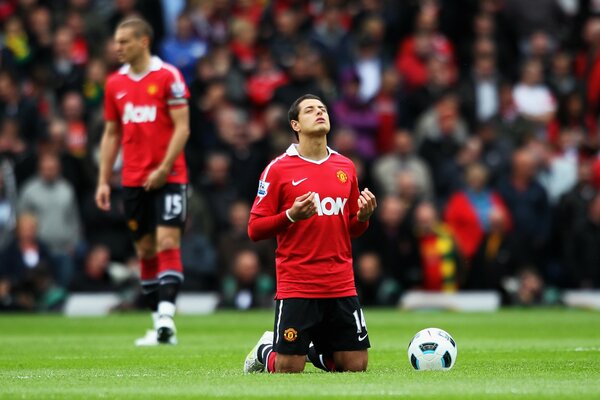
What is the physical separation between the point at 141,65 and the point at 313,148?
387 cm

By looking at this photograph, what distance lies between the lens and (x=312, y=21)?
24.3 meters

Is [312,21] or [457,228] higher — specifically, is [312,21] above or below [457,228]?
above

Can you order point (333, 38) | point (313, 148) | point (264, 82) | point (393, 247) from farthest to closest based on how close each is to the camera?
point (333, 38) < point (264, 82) < point (393, 247) < point (313, 148)

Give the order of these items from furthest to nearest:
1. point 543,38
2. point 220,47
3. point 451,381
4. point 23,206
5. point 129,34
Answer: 1. point 543,38
2. point 220,47
3. point 23,206
4. point 129,34
5. point 451,381

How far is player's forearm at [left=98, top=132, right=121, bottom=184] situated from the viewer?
13859 millimetres

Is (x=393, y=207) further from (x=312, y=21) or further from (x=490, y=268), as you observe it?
(x=312, y=21)

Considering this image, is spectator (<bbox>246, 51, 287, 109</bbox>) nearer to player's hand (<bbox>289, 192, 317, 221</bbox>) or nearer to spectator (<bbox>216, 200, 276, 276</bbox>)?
spectator (<bbox>216, 200, 276, 276</bbox>)

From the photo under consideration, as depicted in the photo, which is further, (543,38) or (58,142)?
(543,38)

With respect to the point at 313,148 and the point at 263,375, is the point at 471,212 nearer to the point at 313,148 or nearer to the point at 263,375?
the point at 313,148

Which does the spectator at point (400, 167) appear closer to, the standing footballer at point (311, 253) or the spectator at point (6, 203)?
the spectator at point (6, 203)

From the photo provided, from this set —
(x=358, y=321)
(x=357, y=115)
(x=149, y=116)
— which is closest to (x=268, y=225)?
(x=358, y=321)

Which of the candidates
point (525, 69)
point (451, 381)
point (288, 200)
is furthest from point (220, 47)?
point (451, 381)

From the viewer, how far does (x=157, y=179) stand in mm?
13289

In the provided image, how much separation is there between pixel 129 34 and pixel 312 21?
438 inches
